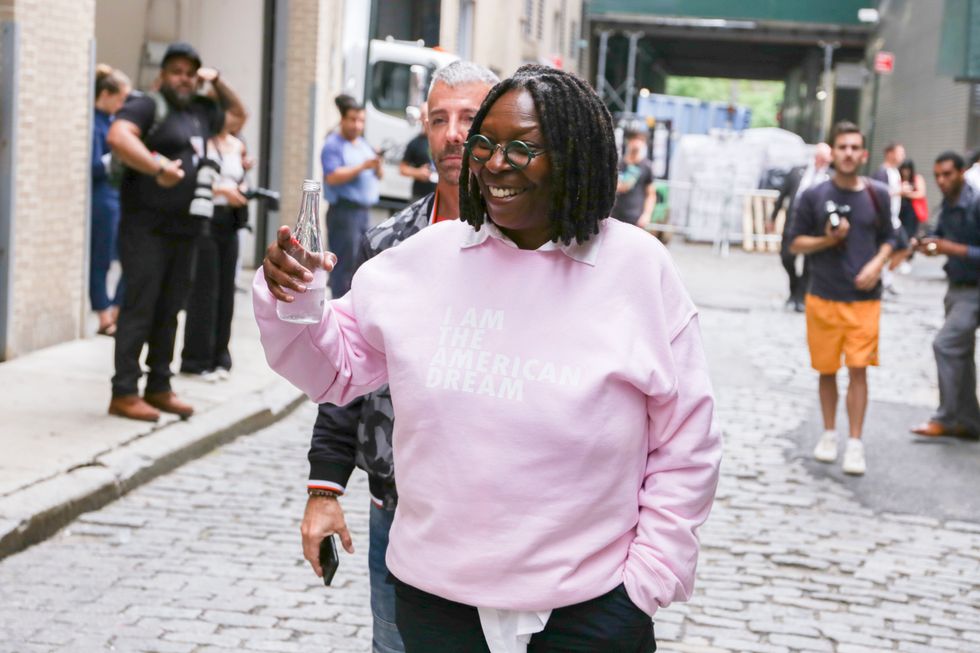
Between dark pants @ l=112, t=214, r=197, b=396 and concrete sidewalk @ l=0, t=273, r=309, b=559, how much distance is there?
286 millimetres

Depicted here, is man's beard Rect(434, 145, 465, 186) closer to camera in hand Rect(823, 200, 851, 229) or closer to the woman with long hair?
camera in hand Rect(823, 200, 851, 229)

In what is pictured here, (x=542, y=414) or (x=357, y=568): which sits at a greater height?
(x=542, y=414)

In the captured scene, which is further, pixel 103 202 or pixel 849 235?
pixel 103 202

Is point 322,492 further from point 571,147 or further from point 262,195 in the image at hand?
point 262,195

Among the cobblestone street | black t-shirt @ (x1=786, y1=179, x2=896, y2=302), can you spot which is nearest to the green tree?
black t-shirt @ (x1=786, y1=179, x2=896, y2=302)

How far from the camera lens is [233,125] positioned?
10219 mm

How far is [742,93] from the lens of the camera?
111 m

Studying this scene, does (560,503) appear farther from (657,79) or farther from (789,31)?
(657,79)

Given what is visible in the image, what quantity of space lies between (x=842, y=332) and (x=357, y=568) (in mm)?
3712

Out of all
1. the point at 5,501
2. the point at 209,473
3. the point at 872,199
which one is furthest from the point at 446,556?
the point at 872,199

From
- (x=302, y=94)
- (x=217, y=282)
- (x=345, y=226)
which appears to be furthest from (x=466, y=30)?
(x=217, y=282)

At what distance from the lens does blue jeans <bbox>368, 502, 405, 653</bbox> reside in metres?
3.32

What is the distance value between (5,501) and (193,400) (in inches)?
110

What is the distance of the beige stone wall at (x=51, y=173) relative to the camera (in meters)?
9.80
